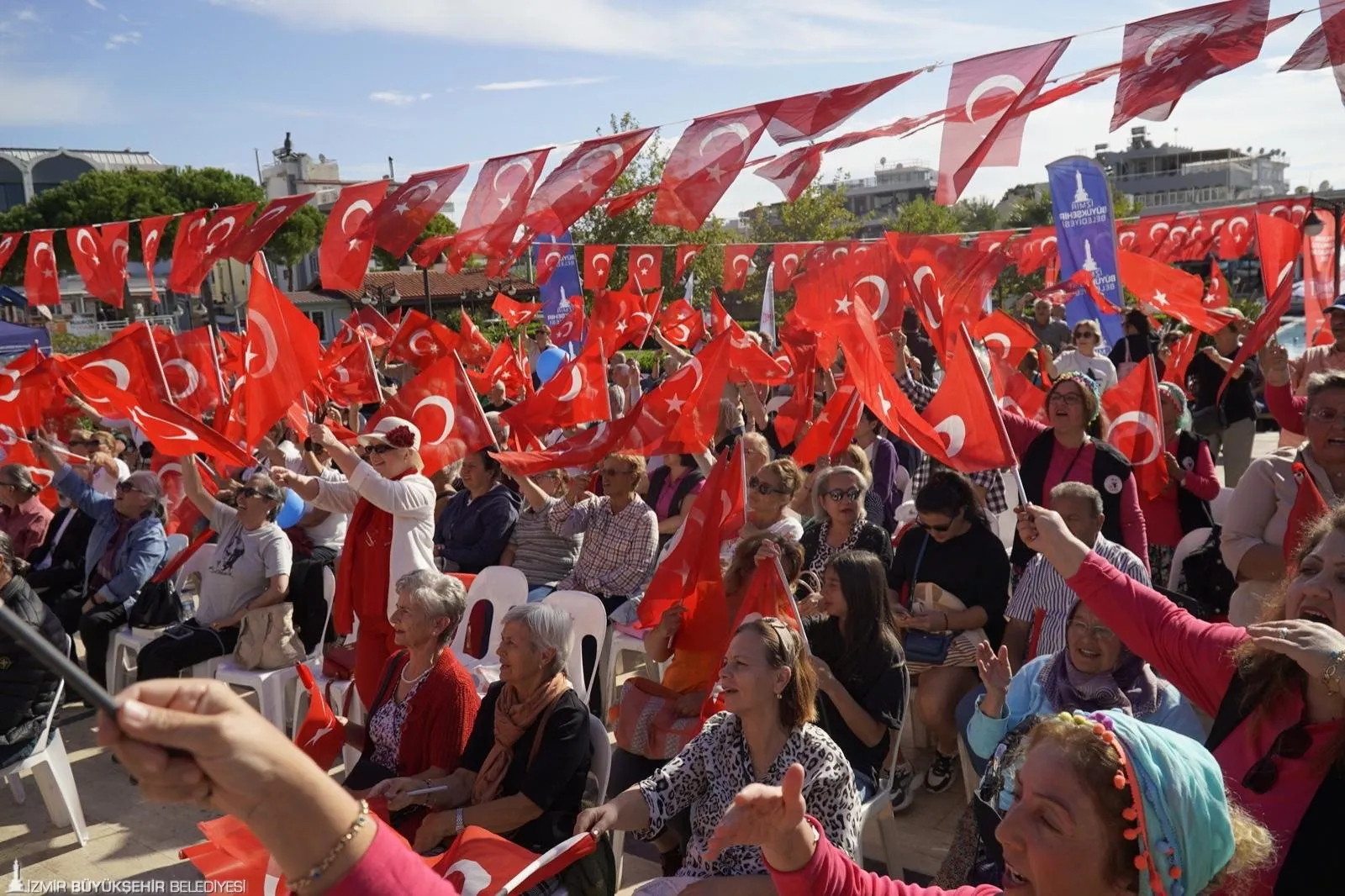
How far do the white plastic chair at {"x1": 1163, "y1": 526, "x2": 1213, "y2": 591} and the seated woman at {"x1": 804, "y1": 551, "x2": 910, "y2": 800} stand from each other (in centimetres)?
234

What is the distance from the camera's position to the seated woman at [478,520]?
703cm

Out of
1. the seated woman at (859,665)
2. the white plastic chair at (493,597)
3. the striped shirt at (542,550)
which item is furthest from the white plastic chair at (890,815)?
the striped shirt at (542,550)

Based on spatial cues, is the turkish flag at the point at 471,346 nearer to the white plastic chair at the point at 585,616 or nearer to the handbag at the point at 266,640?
the handbag at the point at 266,640

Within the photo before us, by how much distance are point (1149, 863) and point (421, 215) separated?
7.05m

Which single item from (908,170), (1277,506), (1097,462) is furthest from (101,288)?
(908,170)

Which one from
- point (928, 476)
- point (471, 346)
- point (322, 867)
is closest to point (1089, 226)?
point (928, 476)

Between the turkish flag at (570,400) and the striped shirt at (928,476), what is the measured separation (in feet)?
7.43

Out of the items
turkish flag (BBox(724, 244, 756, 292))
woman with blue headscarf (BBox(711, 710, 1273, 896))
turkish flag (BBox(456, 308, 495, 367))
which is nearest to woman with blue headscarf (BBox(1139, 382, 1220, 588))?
woman with blue headscarf (BBox(711, 710, 1273, 896))

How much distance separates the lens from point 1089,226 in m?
11.6

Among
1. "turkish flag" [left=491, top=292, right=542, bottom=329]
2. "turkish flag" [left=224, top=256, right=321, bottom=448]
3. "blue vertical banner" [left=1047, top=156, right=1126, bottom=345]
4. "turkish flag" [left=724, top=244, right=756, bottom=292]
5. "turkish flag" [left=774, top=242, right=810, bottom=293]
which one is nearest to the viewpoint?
"turkish flag" [left=224, top=256, right=321, bottom=448]

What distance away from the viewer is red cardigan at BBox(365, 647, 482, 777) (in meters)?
4.16

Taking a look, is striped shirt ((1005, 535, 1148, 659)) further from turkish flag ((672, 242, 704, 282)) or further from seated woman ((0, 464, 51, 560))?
turkish flag ((672, 242, 704, 282))

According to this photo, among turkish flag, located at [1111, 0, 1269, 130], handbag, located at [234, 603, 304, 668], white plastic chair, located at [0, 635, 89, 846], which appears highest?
turkish flag, located at [1111, 0, 1269, 130]

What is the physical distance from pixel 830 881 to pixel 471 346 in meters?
11.6
